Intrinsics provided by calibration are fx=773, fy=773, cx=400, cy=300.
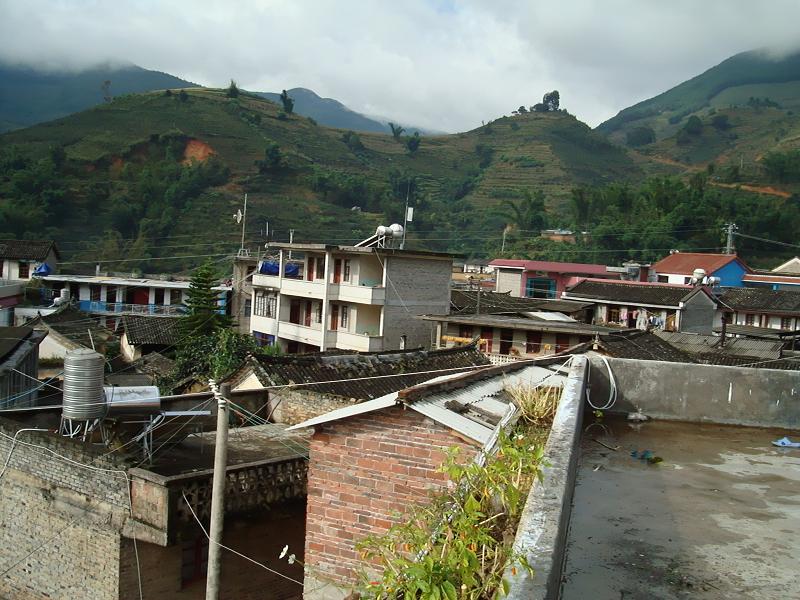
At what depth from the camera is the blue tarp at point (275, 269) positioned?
35.4m

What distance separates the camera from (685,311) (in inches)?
1404

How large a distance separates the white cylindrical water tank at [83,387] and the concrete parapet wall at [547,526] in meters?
8.64

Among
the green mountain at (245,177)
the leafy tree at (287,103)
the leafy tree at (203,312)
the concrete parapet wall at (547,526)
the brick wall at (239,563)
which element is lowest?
the brick wall at (239,563)

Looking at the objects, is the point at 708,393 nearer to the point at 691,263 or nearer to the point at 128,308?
the point at 128,308

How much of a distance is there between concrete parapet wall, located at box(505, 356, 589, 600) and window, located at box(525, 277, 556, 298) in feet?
145

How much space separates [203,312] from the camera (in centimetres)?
3562

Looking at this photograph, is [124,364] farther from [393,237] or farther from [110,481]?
[110,481]

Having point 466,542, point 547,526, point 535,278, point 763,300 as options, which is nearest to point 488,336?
point 763,300

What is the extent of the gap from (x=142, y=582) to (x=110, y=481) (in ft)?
4.65

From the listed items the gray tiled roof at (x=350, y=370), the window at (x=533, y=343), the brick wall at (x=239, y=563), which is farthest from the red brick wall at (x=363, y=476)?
the window at (x=533, y=343)

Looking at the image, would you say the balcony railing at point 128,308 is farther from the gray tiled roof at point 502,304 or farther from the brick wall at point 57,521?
the brick wall at point 57,521

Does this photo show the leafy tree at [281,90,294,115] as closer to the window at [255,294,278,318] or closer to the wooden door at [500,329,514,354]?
the window at [255,294,278,318]

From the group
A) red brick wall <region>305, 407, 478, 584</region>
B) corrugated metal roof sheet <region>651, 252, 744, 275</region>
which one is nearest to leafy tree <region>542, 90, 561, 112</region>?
corrugated metal roof sheet <region>651, 252, 744, 275</region>

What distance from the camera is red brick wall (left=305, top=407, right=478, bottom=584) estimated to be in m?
8.00
